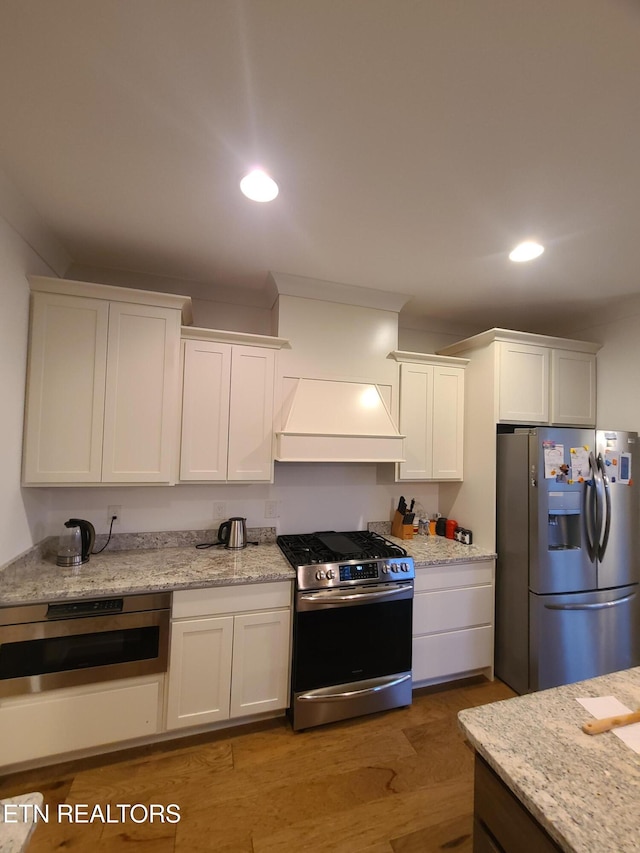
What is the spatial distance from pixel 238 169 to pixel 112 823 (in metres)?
2.78

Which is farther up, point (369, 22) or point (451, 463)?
point (369, 22)

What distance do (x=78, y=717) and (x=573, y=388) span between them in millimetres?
3804

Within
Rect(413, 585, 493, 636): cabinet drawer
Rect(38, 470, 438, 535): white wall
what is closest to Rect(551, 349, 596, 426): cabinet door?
Rect(38, 470, 438, 535): white wall

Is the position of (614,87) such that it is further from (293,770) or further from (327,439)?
(293,770)

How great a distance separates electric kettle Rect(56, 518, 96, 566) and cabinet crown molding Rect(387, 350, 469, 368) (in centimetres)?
229

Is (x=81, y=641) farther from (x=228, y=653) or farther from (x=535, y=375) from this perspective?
(x=535, y=375)

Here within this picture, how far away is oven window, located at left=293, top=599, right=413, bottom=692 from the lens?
2.12 meters

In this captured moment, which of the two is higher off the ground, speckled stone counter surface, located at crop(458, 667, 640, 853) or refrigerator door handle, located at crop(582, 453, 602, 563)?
refrigerator door handle, located at crop(582, 453, 602, 563)

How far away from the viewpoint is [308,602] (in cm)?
212

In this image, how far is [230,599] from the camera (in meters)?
2.04

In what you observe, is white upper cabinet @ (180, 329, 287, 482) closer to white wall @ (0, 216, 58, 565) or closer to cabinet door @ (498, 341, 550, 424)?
white wall @ (0, 216, 58, 565)

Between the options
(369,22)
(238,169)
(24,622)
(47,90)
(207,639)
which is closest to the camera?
(369,22)

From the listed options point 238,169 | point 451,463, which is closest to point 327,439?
point 451,463

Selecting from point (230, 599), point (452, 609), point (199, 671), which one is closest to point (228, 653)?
point (199, 671)
